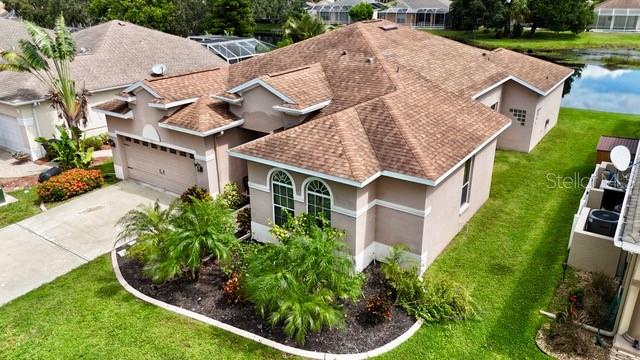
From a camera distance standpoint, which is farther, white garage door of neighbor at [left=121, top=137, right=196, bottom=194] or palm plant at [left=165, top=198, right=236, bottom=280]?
white garage door of neighbor at [left=121, top=137, right=196, bottom=194]

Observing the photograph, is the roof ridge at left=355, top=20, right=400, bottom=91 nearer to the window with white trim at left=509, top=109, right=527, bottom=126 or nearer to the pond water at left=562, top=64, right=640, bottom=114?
the window with white trim at left=509, top=109, right=527, bottom=126

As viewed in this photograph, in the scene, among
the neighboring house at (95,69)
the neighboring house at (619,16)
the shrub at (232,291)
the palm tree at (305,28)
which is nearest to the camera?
the shrub at (232,291)

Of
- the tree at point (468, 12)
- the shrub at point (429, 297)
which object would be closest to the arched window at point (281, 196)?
the shrub at point (429, 297)

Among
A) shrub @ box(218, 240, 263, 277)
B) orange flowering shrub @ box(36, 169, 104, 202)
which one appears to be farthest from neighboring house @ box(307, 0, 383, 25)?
shrub @ box(218, 240, 263, 277)

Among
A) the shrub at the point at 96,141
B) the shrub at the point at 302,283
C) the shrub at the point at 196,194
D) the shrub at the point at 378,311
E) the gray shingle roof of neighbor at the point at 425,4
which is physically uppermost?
the gray shingle roof of neighbor at the point at 425,4

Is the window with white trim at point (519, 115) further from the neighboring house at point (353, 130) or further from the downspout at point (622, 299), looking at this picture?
the downspout at point (622, 299)

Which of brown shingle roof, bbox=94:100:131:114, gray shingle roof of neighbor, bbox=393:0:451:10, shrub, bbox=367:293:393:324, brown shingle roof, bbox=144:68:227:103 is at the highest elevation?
gray shingle roof of neighbor, bbox=393:0:451:10

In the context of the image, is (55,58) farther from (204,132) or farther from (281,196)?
(281,196)

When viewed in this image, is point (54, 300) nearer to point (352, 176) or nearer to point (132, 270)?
point (132, 270)
